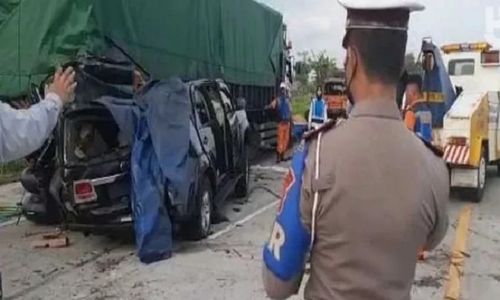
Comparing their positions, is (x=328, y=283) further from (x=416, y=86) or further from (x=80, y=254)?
(x=416, y=86)

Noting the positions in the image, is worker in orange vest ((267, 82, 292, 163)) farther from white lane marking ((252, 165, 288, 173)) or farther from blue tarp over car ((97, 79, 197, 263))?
blue tarp over car ((97, 79, 197, 263))

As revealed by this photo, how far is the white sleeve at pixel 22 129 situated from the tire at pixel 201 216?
571 cm

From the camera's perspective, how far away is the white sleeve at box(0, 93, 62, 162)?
8.42 ft

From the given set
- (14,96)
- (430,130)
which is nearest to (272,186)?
(430,130)

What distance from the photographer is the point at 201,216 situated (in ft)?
28.0

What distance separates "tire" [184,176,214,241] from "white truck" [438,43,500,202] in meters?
3.47

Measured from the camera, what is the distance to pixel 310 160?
188 centimetres

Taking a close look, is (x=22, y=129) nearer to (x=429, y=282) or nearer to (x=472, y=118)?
(x=429, y=282)

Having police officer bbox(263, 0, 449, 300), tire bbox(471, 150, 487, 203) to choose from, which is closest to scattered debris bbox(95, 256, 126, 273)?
police officer bbox(263, 0, 449, 300)

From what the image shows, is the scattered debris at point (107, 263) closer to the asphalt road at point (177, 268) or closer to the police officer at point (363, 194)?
the asphalt road at point (177, 268)

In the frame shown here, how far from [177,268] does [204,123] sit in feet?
7.89

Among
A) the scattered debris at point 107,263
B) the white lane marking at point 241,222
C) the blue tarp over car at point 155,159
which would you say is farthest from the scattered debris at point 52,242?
the white lane marking at point 241,222

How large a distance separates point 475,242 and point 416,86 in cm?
287

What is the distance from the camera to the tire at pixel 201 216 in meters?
8.45
